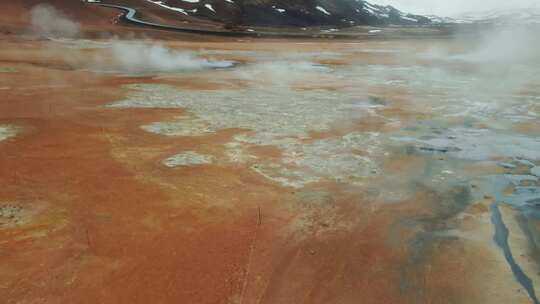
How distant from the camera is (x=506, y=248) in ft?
16.9

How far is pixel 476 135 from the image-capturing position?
983 centimetres

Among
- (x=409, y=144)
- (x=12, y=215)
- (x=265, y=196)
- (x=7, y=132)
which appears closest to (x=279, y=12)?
(x=409, y=144)

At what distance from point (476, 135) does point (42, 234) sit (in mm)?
8500

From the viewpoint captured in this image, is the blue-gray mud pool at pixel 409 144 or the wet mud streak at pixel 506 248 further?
the blue-gray mud pool at pixel 409 144

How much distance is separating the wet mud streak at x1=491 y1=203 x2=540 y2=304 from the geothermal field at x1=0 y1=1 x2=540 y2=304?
0.02m

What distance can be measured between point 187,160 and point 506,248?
4.89 m

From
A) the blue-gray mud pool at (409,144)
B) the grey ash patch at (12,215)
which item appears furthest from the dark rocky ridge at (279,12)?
the grey ash patch at (12,215)

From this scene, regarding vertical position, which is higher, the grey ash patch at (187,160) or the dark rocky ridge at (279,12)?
the dark rocky ridge at (279,12)

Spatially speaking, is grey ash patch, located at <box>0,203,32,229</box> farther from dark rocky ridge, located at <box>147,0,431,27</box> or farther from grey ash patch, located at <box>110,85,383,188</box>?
dark rocky ridge, located at <box>147,0,431,27</box>

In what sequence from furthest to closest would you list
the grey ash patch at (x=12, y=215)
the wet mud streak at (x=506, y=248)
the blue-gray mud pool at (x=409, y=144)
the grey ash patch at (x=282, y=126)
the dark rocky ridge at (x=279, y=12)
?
the dark rocky ridge at (x=279, y=12), the grey ash patch at (x=282, y=126), the blue-gray mud pool at (x=409, y=144), the grey ash patch at (x=12, y=215), the wet mud streak at (x=506, y=248)

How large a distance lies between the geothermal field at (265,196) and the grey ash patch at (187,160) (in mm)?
33

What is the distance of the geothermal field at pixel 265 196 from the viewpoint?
177 inches

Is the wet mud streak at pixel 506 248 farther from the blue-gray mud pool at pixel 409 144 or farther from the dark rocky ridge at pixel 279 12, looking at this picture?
the dark rocky ridge at pixel 279 12

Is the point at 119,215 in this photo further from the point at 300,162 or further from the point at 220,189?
the point at 300,162
